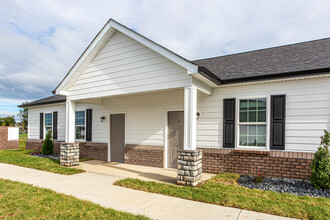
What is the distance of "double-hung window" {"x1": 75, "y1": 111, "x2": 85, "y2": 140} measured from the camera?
10.8 meters

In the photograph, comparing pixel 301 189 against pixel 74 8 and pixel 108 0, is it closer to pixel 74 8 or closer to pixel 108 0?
pixel 108 0

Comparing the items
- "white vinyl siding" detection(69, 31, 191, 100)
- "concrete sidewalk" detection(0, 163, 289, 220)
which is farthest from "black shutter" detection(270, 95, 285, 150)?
"concrete sidewalk" detection(0, 163, 289, 220)

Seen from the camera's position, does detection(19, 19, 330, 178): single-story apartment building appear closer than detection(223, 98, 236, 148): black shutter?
Yes

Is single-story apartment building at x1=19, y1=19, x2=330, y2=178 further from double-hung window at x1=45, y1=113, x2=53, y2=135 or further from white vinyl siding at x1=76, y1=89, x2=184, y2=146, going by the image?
double-hung window at x1=45, y1=113, x2=53, y2=135

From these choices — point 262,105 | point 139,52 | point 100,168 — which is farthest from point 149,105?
point 262,105

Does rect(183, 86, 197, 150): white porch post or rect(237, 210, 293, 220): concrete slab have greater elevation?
rect(183, 86, 197, 150): white porch post

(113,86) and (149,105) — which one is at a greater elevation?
(113,86)

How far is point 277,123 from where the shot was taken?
6012mm

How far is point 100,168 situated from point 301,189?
6.62 m

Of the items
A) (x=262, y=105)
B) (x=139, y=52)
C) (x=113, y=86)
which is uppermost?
(x=139, y=52)

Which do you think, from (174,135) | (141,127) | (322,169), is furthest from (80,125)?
(322,169)

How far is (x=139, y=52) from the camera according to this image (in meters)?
6.62

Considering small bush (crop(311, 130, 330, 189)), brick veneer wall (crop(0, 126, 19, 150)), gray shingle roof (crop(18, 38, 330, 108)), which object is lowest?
brick veneer wall (crop(0, 126, 19, 150))

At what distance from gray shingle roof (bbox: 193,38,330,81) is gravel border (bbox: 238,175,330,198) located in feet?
10.3
